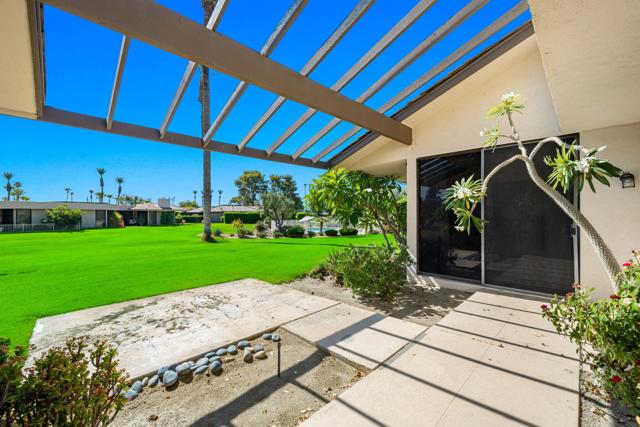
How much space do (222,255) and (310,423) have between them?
9269 mm

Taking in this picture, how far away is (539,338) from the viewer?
3.15m

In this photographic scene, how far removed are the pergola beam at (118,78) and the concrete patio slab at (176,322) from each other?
306cm

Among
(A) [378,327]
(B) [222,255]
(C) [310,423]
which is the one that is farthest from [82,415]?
(B) [222,255]

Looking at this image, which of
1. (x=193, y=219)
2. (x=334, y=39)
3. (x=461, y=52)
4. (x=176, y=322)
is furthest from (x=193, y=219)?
(x=461, y=52)

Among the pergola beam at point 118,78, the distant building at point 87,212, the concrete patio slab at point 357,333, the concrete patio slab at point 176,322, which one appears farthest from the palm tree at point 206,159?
the distant building at point 87,212

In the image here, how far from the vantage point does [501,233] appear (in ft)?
16.3

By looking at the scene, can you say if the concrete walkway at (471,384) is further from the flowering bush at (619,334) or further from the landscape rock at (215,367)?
the landscape rock at (215,367)

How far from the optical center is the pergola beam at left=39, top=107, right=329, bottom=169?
12.8 feet

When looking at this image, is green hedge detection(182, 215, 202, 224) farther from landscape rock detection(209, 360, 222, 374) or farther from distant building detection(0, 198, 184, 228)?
landscape rock detection(209, 360, 222, 374)

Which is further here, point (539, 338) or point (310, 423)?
point (539, 338)

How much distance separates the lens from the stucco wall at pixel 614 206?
3867mm

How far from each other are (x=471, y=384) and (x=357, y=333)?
145 cm

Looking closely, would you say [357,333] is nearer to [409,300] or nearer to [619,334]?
[409,300]

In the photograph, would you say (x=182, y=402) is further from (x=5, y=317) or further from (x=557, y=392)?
(x=5, y=317)
